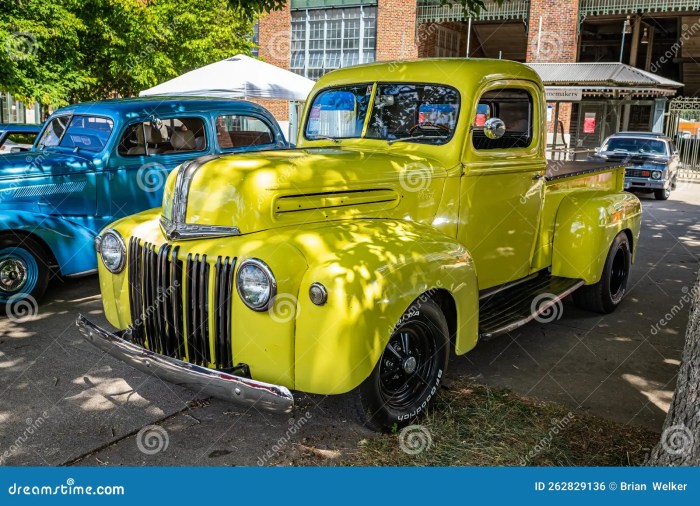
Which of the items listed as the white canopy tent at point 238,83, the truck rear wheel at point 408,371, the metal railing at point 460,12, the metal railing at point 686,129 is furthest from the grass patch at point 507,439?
the metal railing at point 460,12

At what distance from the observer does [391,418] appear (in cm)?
369

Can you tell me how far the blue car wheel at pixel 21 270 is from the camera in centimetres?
605

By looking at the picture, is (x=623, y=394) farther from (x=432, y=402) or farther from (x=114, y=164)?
(x=114, y=164)

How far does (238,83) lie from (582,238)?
792 cm


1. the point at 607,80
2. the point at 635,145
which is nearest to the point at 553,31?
the point at 607,80

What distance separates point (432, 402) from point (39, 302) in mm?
4309

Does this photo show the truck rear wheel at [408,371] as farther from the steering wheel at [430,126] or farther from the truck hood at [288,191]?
the steering wheel at [430,126]

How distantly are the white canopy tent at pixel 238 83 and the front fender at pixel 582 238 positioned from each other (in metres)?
7.56

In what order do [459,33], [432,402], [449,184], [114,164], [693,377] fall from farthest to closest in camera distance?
1. [459,33]
2. [114,164]
3. [449,184]
4. [432,402]
5. [693,377]

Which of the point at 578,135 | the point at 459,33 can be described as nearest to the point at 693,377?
the point at 578,135

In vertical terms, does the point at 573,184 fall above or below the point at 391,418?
above

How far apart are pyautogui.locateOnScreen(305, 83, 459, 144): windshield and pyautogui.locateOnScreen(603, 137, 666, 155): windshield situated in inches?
535

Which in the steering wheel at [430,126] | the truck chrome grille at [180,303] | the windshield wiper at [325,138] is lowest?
the truck chrome grille at [180,303]

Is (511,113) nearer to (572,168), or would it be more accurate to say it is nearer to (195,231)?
(572,168)
